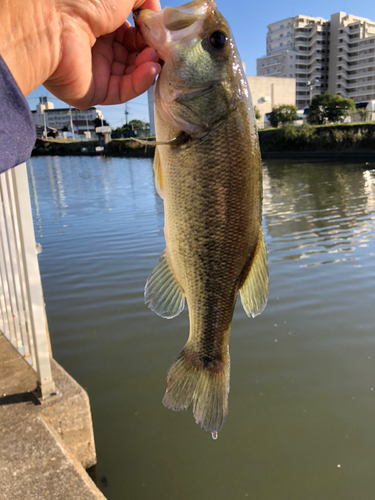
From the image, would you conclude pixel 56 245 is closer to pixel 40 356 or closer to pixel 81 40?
pixel 40 356

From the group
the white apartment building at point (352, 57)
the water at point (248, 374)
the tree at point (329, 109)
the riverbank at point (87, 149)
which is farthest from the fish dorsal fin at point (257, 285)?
the white apartment building at point (352, 57)

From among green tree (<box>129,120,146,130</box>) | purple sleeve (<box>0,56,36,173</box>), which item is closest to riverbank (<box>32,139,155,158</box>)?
green tree (<box>129,120,146,130</box>)

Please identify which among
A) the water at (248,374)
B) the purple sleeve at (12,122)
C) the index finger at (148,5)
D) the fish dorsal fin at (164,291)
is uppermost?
the index finger at (148,5)

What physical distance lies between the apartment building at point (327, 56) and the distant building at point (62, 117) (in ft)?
220

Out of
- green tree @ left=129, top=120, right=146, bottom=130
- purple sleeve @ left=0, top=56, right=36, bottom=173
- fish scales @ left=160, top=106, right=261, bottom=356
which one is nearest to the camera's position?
purple sleeve @ left=0, top=56, right=36, bottom=173

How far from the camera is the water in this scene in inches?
146

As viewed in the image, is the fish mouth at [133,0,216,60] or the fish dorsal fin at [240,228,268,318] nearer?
the fish mouth at [133,0,216,60]

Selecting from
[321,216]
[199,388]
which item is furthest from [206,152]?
[321,216]

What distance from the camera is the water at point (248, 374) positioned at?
372 cm

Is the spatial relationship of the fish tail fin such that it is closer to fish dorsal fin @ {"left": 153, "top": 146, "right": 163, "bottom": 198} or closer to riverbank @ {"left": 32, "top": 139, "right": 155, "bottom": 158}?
fish dorsal fin @ {"left": 153, "top": 146, "right": 163, "bottom": 198}

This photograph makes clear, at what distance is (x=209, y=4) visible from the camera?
151cm

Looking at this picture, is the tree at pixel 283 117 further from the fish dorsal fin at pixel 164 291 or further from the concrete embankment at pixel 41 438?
the fish dorsal fin at pixel 164 291

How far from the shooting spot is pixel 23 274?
3100mm

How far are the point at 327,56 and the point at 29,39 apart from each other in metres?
109
